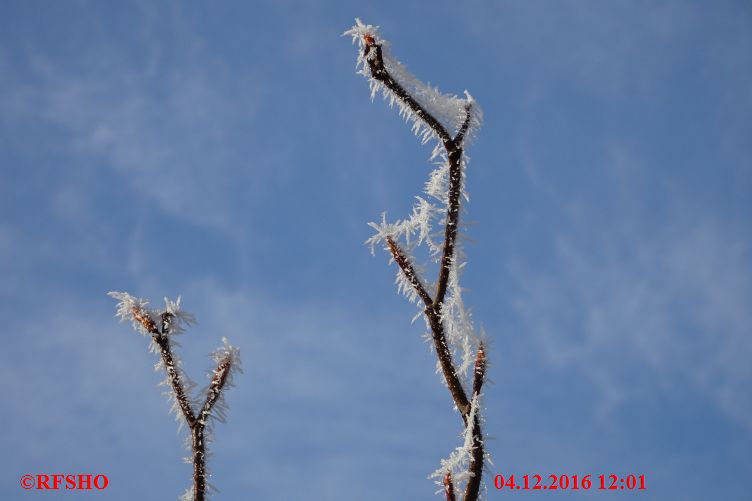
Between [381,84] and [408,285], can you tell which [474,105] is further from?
[408,285]

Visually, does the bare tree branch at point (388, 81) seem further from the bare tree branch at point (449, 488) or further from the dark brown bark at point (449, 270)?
the bare tree branch at point (449, 488)

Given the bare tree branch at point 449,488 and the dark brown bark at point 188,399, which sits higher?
the dark brown bark at point 188,399

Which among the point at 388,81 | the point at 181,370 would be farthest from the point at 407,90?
the point at 181,370

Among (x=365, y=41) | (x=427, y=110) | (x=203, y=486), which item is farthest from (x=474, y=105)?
(x=203, y=486)

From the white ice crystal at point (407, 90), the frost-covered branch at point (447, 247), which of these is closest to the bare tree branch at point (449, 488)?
the frost-covered branch at point (447, 247)

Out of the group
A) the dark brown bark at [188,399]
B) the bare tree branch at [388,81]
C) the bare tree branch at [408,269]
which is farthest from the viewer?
the dark brown bark at [188,399]

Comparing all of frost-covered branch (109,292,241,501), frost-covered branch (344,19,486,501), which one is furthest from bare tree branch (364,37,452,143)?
frost-covered branch (109,292,241,501)

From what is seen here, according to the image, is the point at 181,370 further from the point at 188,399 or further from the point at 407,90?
the point at 407,90

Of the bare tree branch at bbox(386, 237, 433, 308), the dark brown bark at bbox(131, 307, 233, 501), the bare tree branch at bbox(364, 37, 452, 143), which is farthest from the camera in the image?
the dark brown bark at bbox(131, 307, 233, 501)

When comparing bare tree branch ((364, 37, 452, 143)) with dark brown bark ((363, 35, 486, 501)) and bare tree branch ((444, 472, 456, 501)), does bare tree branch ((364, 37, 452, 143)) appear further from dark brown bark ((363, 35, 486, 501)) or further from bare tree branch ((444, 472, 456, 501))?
bare tree branch ((444, 472, 456, 501))

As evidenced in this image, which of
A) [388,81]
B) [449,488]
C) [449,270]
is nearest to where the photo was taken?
[388,81]
